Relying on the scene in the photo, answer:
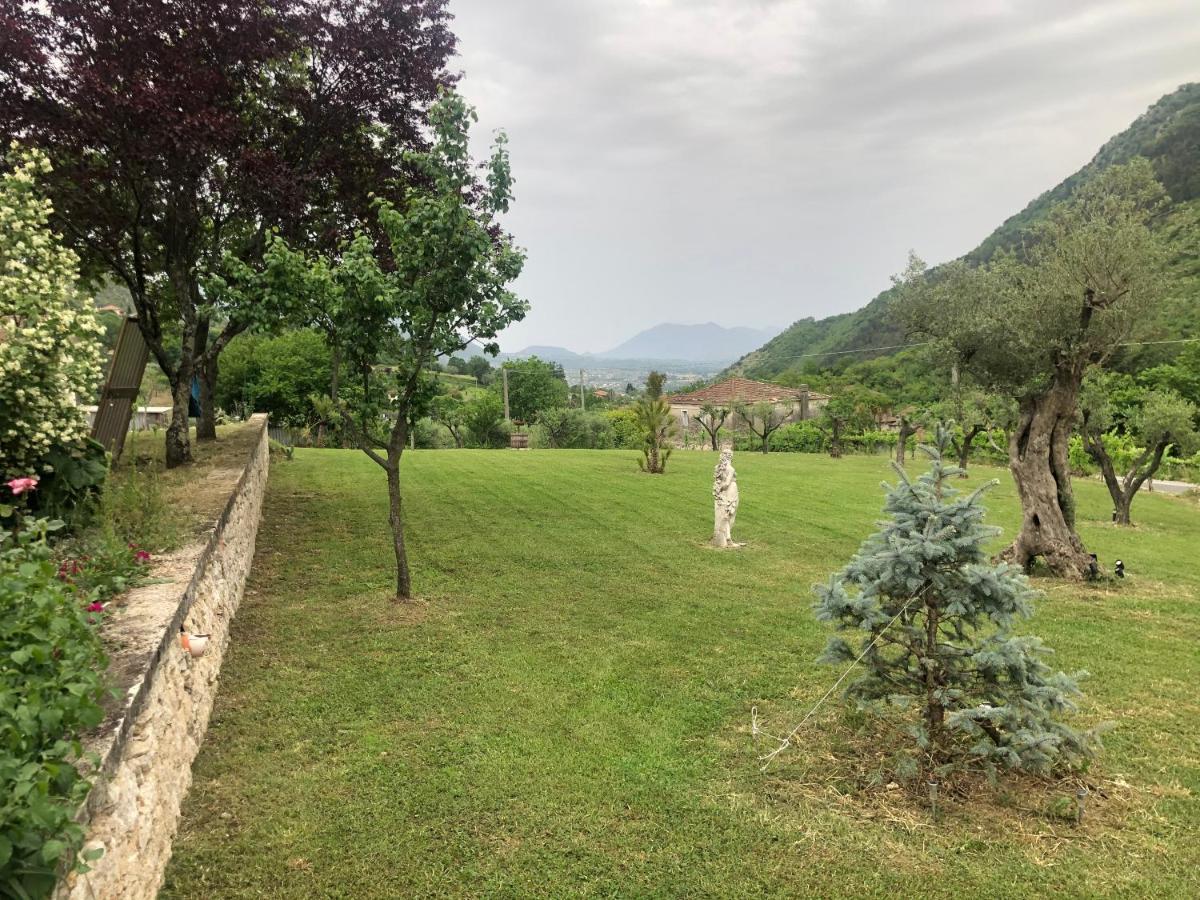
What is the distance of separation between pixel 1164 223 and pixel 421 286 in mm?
10888

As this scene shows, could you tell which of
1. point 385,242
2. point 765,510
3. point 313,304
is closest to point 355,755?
point 313,304

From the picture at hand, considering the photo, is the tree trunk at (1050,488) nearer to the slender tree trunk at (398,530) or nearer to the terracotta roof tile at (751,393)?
the slender tree trunk at (398,530)

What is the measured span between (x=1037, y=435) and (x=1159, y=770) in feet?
21.6

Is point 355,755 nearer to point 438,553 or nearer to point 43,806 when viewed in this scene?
point 43,806

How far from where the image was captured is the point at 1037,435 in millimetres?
9977

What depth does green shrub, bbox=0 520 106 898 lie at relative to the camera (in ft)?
6.68

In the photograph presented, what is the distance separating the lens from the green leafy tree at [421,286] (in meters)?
6.81

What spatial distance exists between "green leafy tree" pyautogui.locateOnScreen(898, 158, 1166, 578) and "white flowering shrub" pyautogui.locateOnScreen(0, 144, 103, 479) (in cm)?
1111

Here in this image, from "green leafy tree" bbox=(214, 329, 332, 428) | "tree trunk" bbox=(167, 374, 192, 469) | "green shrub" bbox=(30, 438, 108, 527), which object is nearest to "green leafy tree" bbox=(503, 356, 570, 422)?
"green leafy tree" bbox=(214, 329, 332, 428)

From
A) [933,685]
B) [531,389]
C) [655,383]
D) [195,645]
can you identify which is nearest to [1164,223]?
[933,685]

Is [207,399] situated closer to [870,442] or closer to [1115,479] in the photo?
[1115,479]

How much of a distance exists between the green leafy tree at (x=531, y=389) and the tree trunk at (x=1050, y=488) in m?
41.7

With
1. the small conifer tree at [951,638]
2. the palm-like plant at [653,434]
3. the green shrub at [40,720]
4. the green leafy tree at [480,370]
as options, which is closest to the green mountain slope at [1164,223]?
the palm-like plant at [653,434]

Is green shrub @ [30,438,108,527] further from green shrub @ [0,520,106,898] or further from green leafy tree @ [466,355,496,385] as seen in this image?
green leafy tree @ [466,355,496,385]
